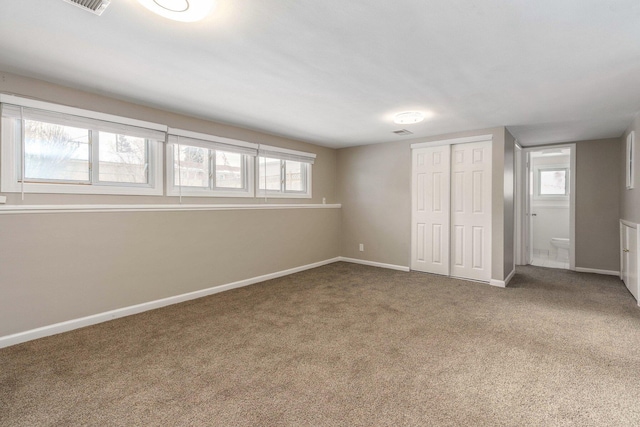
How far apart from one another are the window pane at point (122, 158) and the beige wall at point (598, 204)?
6633 millimetres

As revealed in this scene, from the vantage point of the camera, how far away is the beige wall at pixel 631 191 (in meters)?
3.61

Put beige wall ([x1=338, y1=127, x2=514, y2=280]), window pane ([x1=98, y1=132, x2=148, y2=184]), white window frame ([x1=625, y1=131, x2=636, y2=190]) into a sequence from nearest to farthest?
window pane ([x1=98, y1=132, x2=148, y2=184]) < white window frame ([x1=625, y1=131, x2=636, y2=190]) < beige wall ([x1=338, y1=127, x2=514, y2=280])

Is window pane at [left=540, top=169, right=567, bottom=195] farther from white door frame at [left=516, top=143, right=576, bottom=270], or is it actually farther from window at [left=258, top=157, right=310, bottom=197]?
window at [left=258, top=157, right=310, bottom=197]

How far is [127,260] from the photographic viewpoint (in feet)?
10.6

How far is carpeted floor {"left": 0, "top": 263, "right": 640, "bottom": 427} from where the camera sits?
172cm

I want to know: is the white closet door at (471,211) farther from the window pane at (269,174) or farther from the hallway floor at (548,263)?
the window pane at (269,174)

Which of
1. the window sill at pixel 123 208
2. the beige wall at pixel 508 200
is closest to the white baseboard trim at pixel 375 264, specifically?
the beige wall at pixel 508 200

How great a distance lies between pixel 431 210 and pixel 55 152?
4816mm

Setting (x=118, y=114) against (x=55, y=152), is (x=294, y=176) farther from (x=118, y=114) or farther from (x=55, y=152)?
(x=55, y=152)

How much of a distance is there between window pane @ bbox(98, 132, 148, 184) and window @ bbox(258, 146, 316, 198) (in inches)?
63.1

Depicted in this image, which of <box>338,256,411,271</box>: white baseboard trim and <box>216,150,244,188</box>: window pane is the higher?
<box>216,150,244,188</box>: window pane

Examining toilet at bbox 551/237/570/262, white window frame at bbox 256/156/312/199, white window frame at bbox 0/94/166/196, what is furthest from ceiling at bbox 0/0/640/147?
toilet at bbox 551/237/570/262

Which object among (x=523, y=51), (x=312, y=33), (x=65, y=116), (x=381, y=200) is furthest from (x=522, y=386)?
(x=65, y=116)

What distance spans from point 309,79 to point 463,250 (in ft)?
11.5
